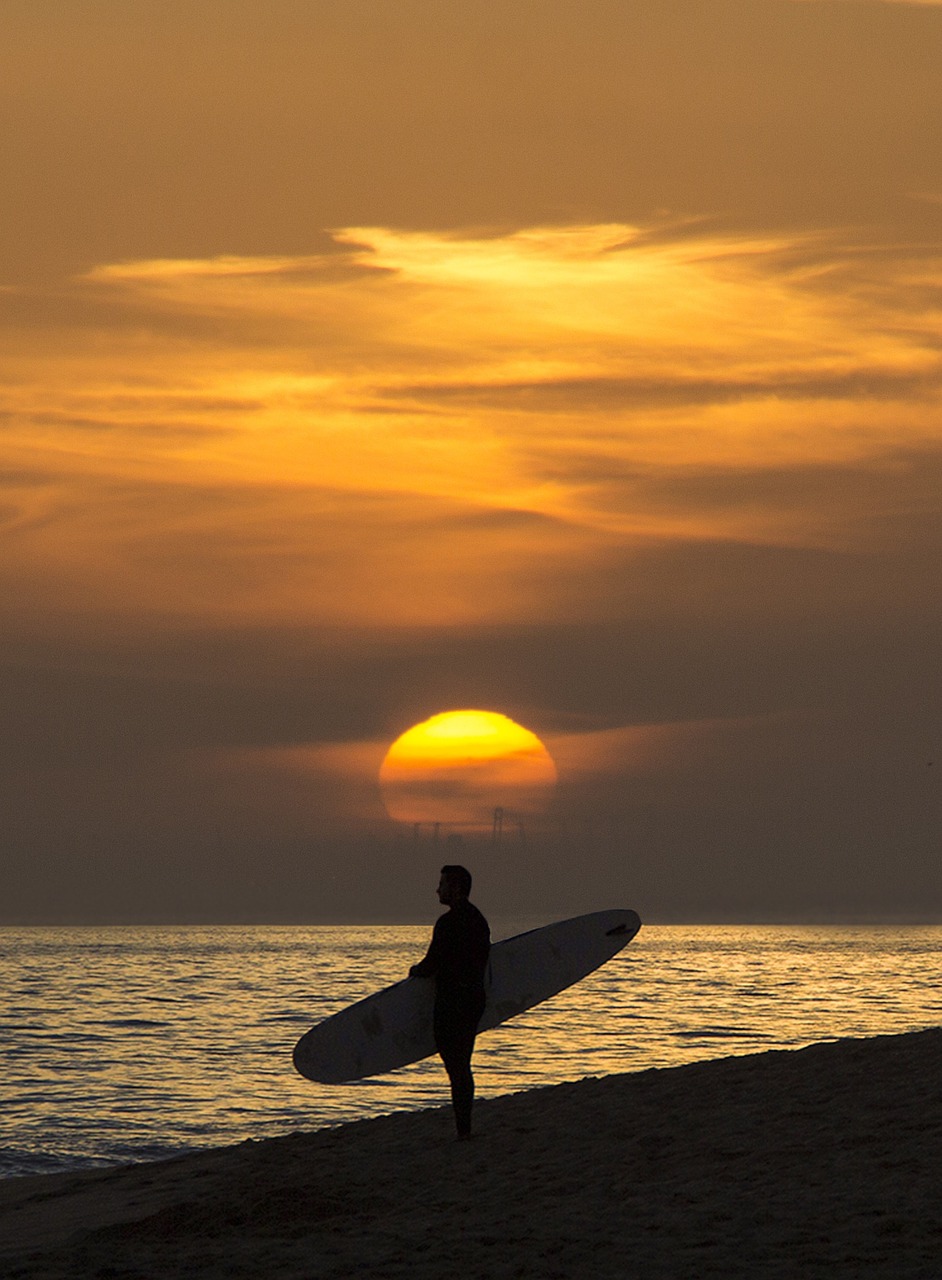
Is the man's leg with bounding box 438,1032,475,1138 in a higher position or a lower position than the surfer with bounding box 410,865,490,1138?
lower

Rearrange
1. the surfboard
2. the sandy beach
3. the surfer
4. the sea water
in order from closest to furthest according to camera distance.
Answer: the sandy beach → the surfer → the surfboard → the sea water

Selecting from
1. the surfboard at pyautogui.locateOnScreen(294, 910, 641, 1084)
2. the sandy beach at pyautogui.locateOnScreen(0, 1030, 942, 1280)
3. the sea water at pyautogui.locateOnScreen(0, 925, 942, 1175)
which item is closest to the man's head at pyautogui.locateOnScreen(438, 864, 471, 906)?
the surfboard at pyautogui.locateOnScreen(294, 910, 641, 1084)

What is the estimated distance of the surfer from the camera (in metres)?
11.5

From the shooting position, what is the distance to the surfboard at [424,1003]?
13.6m

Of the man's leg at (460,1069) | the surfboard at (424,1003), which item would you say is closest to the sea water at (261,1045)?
the surfboard at (424,1003)

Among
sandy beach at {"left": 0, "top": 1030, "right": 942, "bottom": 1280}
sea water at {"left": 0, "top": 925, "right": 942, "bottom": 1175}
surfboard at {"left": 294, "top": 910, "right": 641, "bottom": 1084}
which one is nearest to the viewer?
sandy beach at {"left": 0, "top": 1030, "right": 942, "bottom": 1280}

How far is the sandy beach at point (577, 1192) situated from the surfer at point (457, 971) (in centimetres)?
89

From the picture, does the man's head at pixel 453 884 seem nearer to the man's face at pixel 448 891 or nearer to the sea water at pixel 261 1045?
the man's face at pixel 448 891

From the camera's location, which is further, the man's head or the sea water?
the sea water

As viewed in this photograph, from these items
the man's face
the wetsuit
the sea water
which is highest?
the man's face

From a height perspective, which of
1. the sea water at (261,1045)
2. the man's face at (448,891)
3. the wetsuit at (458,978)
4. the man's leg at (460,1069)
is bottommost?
the sea water at (261,1045)

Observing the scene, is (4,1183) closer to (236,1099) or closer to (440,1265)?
(440,1265)

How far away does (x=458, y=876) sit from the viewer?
1167 centimetres

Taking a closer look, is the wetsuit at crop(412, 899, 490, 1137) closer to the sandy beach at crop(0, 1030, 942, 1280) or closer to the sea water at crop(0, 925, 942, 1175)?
the sandy beach at crop(0, 1030, 942, 1280)
